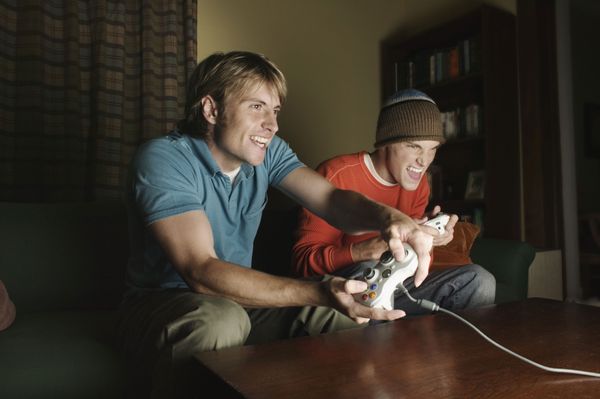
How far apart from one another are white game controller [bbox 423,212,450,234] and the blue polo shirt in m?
0.41

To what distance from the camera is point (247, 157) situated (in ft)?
3.75

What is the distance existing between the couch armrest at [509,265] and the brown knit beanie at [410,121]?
0.56 m

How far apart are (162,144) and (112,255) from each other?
55 centimetres

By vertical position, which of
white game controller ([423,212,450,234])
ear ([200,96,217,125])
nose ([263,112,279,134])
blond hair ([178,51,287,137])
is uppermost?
blond hair ([178,51,287,137])

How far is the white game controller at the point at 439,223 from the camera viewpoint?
3.57 feet

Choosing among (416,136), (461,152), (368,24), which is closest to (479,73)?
(461,152)

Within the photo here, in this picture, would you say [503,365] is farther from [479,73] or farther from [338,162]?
[479,73]

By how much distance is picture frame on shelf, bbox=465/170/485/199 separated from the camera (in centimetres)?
270

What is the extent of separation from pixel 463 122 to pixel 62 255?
88.2 inches

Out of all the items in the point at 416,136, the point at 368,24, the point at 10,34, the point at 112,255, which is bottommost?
the point at 112,255

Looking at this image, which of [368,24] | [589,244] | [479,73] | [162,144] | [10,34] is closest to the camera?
[162,144]

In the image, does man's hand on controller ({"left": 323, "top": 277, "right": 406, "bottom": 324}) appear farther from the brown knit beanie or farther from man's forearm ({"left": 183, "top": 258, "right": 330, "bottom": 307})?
the brown knit beanie

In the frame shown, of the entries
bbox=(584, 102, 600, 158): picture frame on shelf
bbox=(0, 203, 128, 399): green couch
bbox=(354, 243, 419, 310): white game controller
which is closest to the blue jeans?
bbox=(354, 243, 419, 310): white game controller

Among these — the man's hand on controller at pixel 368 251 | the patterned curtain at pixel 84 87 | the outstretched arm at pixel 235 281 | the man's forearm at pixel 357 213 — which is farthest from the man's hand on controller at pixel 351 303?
the patterned curtain at pixel 84 87
